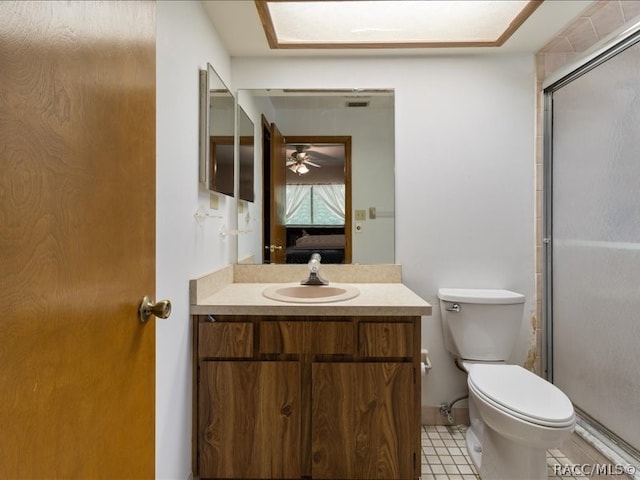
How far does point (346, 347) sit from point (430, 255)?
0.88m

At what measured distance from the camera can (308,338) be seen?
1489 mm

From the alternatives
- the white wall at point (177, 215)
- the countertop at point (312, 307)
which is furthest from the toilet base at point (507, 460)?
the white wall at point (177, 215)

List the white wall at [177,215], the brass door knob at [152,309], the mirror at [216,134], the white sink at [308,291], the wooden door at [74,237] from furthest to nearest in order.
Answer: the white sink at [308,291] < the mirror at [216,134] < the white wall at [177,215] < the brass door knob at [152,309] < the wooden door at [74,237]

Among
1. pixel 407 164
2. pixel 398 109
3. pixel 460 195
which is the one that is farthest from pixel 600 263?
pixel 398 109

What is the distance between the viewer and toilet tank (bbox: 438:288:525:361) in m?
1.88

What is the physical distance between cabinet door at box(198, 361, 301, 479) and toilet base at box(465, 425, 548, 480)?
854 mm

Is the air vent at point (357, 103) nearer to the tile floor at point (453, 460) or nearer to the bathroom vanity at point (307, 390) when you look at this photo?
the bathroom vanity at point (307, 390)

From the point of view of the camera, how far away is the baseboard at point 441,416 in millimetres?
2076

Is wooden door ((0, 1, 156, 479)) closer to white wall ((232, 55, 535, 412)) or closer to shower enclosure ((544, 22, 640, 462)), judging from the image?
white wall ((232, 55, 535, 412))

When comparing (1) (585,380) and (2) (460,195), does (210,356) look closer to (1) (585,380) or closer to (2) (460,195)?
(2) (460,195)

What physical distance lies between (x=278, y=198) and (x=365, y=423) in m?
1.26

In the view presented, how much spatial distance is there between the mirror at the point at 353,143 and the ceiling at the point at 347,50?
0.21m

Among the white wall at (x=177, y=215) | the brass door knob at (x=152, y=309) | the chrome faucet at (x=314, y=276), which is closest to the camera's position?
the brass door knob at (x=152, y=309)

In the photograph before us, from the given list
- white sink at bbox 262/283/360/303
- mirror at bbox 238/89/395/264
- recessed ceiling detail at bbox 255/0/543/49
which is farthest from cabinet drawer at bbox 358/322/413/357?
recessed ceiling detail at bbox 255/0/543/49
